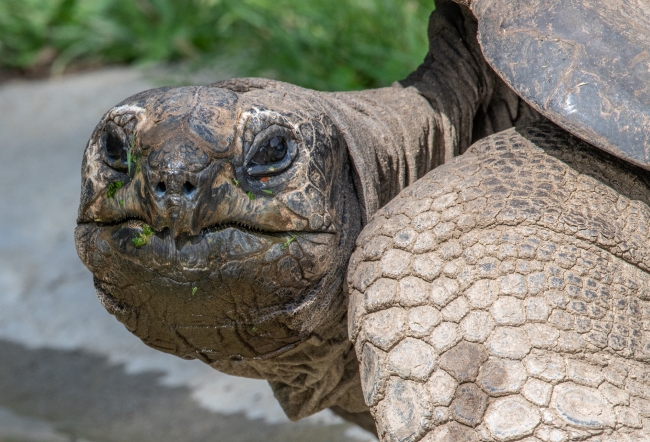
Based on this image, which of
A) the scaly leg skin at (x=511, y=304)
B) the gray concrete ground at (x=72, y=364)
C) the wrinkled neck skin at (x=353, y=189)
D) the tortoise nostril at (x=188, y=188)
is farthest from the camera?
the gray concrete ground at (x=72, y=364)

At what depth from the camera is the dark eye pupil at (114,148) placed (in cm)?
206

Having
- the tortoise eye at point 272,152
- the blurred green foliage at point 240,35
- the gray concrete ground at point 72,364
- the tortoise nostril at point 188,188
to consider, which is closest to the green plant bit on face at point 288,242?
the tortoise eye at point 272,152

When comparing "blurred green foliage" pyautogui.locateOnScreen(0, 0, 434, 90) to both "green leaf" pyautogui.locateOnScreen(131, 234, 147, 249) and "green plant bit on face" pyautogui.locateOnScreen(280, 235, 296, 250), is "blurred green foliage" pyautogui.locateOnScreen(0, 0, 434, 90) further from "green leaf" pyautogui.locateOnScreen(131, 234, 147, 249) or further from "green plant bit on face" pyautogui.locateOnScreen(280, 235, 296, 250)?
"green leaf" pyautogui.locateOnScreen(131, 234, 147, 249)

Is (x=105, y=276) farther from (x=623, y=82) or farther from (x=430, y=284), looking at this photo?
(x=623, y=82)

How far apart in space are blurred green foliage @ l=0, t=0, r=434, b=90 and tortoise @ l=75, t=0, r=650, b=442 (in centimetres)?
331

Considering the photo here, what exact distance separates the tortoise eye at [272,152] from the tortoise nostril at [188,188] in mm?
171

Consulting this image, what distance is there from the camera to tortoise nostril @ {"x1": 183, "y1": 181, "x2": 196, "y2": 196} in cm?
187

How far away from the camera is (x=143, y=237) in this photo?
77.6 inches

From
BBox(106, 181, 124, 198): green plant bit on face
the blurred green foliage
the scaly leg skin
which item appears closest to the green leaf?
BBox(106, 181, 124, 198): green plant bit on face

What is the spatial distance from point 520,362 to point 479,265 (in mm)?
238

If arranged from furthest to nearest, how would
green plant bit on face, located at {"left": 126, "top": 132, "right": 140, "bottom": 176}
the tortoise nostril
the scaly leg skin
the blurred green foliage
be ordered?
the blurred green foliage
green plant bit on face, located at {"left": 126, "top": 132, "right": 140, "bottom": 176}
the tortoise nostril
the scaly leg skin

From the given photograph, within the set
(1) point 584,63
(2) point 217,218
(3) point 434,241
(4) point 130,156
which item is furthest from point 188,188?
(1) point 584,63

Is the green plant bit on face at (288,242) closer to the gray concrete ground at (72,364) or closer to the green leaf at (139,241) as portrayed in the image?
the green leaf at (139,241)

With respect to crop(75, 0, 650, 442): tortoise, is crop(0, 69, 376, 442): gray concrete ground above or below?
below
